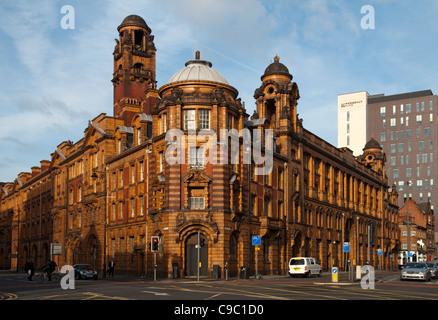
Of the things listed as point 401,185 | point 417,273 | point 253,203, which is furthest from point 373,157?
point 417,273

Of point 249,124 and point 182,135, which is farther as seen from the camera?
point 249,124

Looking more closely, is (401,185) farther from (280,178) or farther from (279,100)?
(280,178)

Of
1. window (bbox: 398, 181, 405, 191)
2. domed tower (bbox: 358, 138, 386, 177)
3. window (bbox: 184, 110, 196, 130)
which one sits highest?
domed tower (bbox: 358, 138, 386, 177)

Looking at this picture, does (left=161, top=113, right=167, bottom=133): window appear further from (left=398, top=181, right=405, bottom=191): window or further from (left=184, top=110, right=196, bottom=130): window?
(left=398, top=181, right=405, bottom=191): window

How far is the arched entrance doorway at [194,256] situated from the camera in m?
46.8

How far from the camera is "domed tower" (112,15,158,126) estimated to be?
67.2m

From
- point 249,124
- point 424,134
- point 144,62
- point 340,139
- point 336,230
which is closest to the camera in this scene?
point 249,124

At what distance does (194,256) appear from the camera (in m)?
46.9

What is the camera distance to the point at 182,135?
1871 inches

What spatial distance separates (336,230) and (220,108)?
119 feet

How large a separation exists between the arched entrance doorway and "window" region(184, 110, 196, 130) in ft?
30.2

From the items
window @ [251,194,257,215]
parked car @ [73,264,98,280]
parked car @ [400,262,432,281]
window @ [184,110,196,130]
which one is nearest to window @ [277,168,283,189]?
window @ [251,194,257,215]
